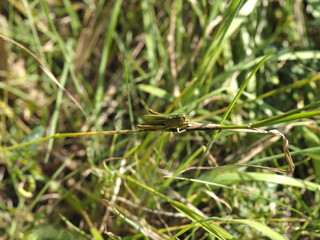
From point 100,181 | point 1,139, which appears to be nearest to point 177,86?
point 100,181

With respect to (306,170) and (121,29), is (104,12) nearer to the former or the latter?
(121,29)

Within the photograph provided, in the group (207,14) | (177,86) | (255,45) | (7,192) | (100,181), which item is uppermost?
(207,14)

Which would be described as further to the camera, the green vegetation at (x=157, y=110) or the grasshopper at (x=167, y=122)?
the green vegetation at (x=157, y=110)

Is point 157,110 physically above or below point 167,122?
below

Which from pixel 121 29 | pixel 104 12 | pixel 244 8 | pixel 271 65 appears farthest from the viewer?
pixel 121 29

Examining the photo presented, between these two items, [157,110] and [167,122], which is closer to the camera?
[167,122]
